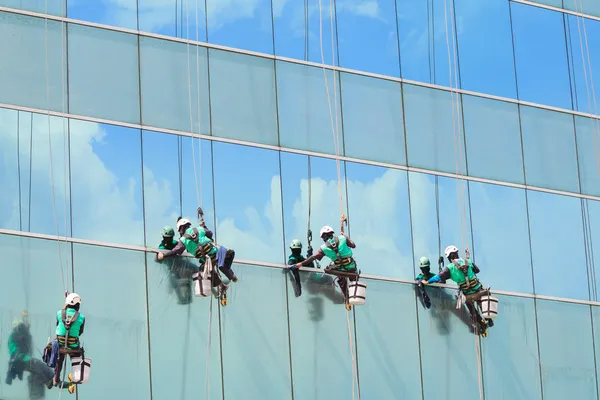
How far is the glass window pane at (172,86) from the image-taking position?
98.8 ft

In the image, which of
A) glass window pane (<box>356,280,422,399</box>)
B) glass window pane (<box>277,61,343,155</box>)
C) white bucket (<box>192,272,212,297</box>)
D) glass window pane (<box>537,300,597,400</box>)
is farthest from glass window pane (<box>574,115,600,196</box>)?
white bucket (<box>192,272,212,297</box>)

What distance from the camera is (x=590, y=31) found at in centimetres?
3641

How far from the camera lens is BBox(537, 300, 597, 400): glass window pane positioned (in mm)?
32781

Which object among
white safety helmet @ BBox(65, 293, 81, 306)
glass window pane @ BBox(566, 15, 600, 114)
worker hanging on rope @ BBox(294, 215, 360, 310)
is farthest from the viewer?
glass window pane @ BBox(566, 15, 600, 114)

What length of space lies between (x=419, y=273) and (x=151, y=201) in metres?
5.76

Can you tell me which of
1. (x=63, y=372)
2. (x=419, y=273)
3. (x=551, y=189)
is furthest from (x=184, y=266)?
(x=551, y=189)

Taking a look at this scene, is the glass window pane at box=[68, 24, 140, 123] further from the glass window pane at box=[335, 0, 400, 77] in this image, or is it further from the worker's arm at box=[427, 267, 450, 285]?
the worker's arm at box=[427, 267, 450, 285]

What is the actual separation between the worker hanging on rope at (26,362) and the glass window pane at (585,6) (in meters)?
15.2

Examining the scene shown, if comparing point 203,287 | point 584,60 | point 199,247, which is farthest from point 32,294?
point 584,60

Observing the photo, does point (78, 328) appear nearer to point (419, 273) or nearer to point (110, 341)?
point (110, 341)

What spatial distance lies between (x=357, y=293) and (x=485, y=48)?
24.3 ft

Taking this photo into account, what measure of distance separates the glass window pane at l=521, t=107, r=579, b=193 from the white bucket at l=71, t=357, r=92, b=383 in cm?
1134

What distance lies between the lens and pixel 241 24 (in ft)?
104

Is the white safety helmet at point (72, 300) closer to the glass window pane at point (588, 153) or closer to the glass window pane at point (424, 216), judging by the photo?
the glass window pane at point (424, 216)
